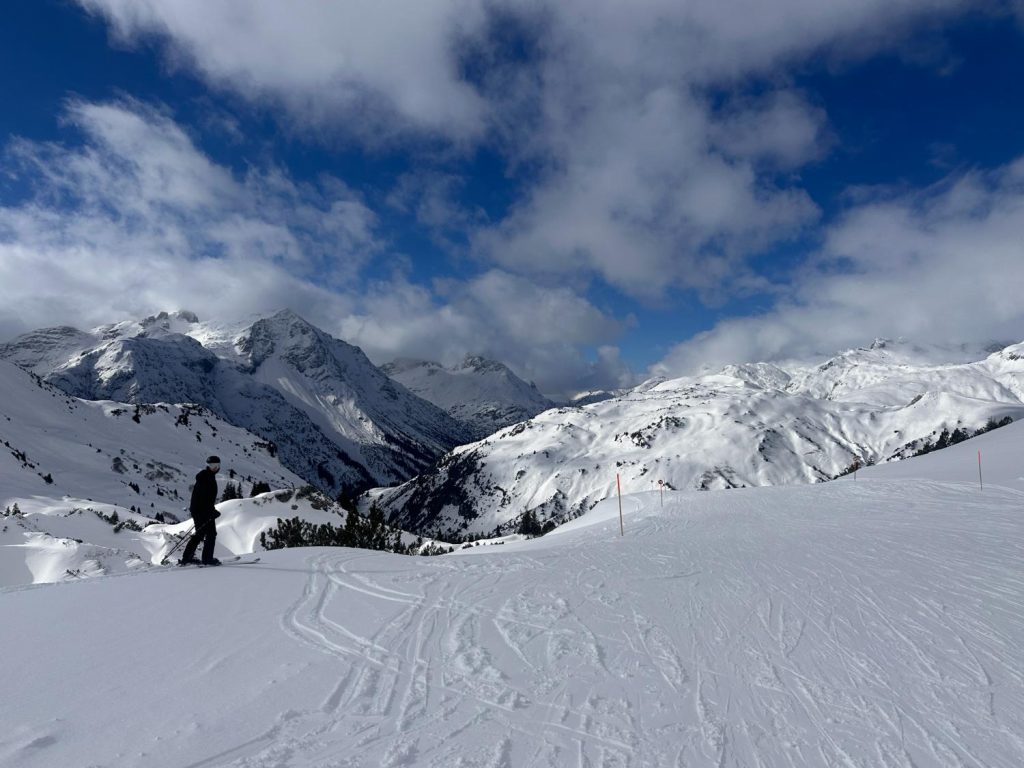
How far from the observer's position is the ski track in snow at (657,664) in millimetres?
4535

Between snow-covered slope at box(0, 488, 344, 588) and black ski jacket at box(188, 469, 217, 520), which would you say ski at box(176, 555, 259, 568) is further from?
black ski jacket at box(188, 469, 217, 520)

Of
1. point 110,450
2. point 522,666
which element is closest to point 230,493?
point 110,450

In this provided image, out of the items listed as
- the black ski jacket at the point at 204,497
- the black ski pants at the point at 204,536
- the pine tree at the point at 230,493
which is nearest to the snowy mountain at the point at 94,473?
the pine tree at the point at 230,493

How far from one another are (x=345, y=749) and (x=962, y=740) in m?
5.46

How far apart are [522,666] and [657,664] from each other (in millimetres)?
1654

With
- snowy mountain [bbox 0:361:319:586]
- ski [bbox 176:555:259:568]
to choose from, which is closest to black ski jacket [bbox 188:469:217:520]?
ski [bbox 176:555:259:568]

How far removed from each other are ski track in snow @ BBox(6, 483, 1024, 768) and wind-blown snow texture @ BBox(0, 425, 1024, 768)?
0.10 ft

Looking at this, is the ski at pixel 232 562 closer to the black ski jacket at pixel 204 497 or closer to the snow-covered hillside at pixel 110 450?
the black ski jacket at pixel 204 497

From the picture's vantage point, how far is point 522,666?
625cm

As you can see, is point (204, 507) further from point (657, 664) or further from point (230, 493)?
point (230, 493)

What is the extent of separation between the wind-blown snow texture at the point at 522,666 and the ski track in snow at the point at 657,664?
31mm

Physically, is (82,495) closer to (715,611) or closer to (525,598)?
(525,598)

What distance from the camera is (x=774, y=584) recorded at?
1032 cm

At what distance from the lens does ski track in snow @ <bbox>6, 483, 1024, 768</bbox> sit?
454 centimetres
